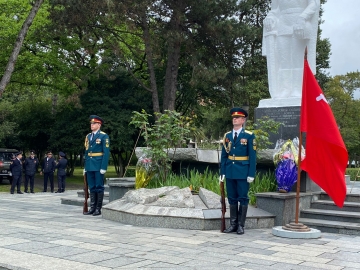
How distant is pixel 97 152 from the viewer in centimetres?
908

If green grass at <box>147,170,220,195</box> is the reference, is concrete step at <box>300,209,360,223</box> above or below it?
below

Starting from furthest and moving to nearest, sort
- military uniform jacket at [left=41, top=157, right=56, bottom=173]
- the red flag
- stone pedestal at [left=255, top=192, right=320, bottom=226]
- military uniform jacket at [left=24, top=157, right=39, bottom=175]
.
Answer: military uniform jacket at [left=41, top=157, right=56, bottom=173]
military uniform jacket at [left=24, top=157, right=39, bottom=175]
stone pedestal at [left=255, top=192, right=320, bottom=226]
the red flag

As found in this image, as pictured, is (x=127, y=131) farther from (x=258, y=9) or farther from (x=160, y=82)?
(x=258, y=9)

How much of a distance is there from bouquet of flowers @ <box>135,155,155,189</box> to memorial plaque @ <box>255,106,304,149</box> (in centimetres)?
263

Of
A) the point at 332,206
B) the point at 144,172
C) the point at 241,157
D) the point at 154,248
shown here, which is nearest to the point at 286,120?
the point at 332,206

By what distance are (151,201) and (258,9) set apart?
1907 cm

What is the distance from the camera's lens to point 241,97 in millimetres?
23000

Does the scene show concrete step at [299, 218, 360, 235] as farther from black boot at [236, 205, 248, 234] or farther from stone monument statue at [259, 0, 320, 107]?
stone monument statue at [259, 0, 320, 107]

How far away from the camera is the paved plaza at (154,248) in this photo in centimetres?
499

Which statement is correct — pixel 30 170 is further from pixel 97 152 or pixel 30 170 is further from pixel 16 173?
pixel 97 152

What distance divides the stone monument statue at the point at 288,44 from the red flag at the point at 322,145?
125 inches

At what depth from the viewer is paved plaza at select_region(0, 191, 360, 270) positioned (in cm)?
499

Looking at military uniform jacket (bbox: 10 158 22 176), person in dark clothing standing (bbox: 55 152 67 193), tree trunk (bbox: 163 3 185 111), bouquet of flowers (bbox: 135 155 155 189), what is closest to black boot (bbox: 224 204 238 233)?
bouquet of flowers (bbox: 135 155 155 189)

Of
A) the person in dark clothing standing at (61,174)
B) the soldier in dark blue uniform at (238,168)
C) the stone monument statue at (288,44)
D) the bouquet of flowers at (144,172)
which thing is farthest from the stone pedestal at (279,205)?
the person in dark clothing standing at (61,174)
